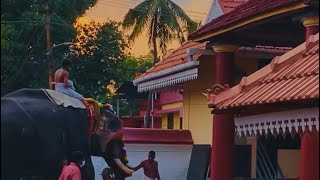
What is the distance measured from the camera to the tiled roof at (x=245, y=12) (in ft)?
36.6

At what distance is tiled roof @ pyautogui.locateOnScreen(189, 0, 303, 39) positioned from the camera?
439 inches

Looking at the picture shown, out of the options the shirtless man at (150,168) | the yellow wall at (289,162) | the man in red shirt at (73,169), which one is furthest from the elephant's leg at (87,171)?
the yellow wall at (289,162)

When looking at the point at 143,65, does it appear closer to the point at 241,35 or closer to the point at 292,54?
the point at 241,35

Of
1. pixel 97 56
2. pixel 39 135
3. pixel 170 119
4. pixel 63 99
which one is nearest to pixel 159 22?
pixel 97 56

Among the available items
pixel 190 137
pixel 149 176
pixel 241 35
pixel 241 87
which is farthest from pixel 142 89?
pixel 241 87

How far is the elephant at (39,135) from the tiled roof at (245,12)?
2636 mm

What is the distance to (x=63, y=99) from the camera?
1174cm

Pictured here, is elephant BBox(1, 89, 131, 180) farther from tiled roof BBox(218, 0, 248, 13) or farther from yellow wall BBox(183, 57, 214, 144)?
tiled roof BBox(218, 0, 248, 13)

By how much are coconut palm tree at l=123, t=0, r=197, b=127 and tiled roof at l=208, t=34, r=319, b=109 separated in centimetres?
2347

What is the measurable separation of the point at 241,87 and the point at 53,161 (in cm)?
323

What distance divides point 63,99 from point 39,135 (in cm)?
85

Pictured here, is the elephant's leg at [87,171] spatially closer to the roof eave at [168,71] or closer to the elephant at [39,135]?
the elephant at [39,135]

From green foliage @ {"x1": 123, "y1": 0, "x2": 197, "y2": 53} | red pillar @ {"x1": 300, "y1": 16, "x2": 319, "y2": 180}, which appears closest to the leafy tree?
green foliage @ {"x1": 123, "y1": 0, "x2": 197, "y2": 53}

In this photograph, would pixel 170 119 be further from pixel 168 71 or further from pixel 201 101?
pixel 168 71
